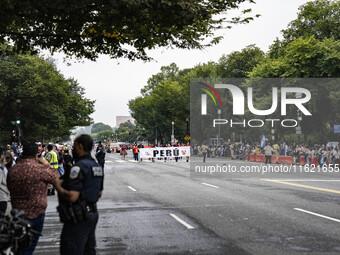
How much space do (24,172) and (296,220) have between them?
7194 millimetres

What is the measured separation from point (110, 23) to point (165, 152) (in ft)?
127

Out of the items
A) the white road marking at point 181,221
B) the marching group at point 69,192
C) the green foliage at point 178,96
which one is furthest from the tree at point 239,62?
the marching group at point 69,192

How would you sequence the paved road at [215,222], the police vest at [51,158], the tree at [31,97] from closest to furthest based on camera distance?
the paved road at [215,222] → the police vest at [51,158] → the tree at [31,97]

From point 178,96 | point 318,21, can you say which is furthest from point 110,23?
point 178,96

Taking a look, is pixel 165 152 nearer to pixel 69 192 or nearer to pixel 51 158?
pixel 51 158

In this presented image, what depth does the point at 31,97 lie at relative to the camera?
178ft

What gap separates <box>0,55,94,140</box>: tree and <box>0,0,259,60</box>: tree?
3941 cm

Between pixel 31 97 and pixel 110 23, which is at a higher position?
pixel 31 97

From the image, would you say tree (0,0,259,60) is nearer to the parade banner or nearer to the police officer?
the police officer

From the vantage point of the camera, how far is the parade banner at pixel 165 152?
46219mm

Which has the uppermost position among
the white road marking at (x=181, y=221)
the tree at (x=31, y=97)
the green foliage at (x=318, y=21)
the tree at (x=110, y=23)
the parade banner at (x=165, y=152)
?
the green foliage at (x=318, y=21)

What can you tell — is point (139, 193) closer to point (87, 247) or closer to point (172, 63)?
point (87, 247)

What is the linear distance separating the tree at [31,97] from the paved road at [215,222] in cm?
3727

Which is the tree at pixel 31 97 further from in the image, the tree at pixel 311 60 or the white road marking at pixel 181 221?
the white road marking at pixel 181 221
